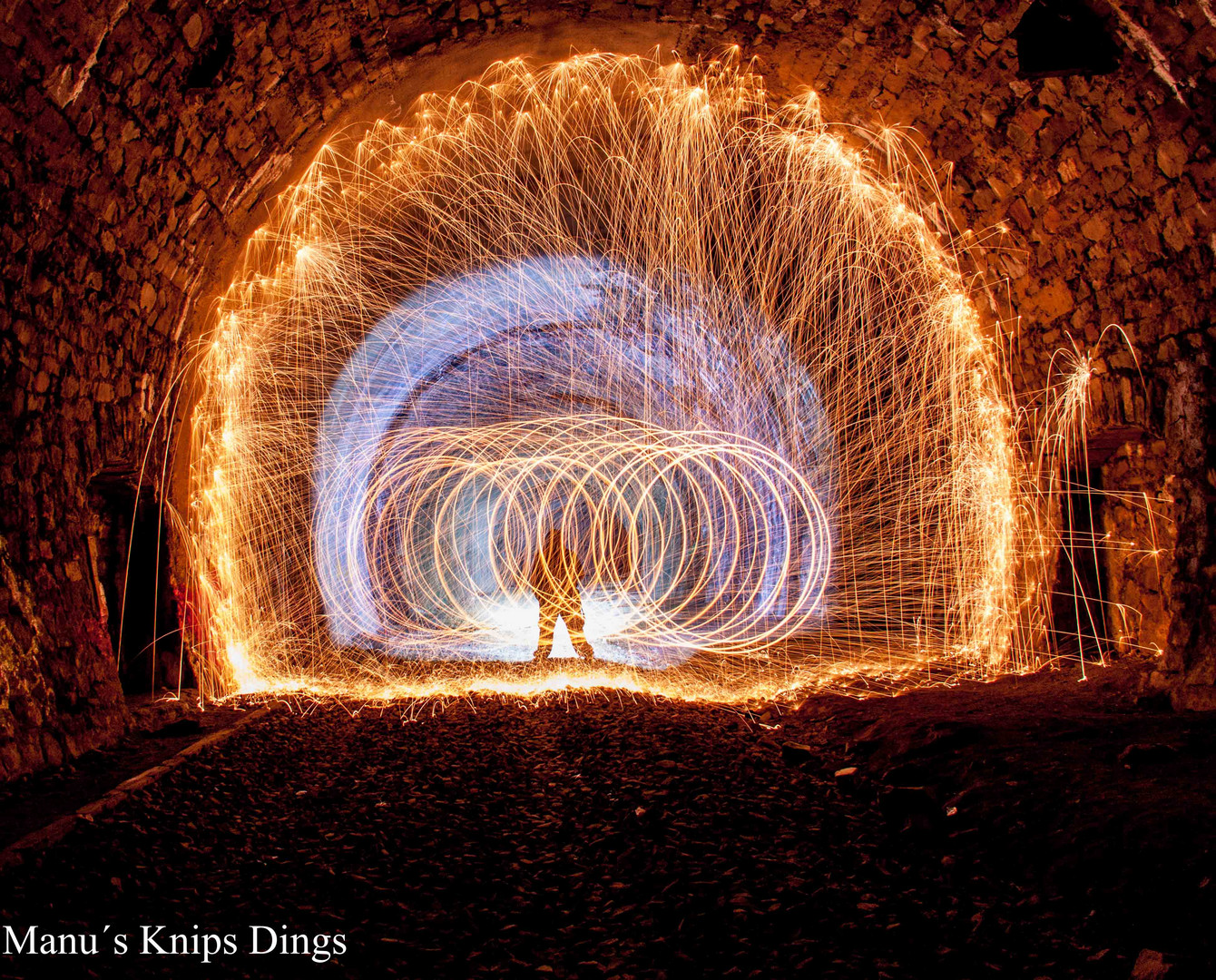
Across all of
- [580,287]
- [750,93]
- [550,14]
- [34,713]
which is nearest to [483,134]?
[550,14]

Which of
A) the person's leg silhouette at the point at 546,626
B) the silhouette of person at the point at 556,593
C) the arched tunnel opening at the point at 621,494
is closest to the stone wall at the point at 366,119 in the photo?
the arched tunnel opening at the point at 621,494

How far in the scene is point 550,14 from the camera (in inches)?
225

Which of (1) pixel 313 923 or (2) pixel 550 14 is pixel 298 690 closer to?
(1) pixel 313 923

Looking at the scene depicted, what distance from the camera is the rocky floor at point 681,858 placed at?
7.39 ft

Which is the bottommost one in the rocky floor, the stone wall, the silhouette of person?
the rocky floor

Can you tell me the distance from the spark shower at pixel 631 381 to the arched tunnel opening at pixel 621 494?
63 millimetres

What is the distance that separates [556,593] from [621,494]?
197cm

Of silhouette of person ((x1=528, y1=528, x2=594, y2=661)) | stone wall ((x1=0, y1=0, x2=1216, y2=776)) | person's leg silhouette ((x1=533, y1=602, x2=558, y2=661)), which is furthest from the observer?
person's leg silhouette ((x1=533, y1=602, x2=558, y2=661))

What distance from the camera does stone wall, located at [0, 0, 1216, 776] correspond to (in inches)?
163

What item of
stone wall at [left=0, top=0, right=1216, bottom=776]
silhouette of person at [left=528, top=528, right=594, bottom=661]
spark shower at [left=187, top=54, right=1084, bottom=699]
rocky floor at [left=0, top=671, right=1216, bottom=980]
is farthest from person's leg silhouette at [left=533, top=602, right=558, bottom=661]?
stone wall at [left=0, top=0, right=1216, bottom=776]

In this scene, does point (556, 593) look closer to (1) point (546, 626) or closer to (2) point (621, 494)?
(1) point (546, 626)

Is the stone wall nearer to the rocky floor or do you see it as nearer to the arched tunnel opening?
the arched tunnel opening

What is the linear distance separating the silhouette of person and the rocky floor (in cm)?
360

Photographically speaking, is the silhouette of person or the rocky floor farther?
the silhouette of person
